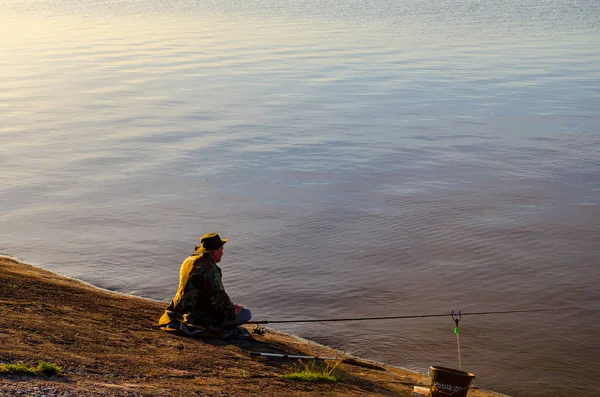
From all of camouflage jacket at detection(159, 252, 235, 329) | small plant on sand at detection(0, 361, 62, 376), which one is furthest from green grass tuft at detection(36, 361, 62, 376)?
camouflage jacket at detection(159, 252, 235, 329)

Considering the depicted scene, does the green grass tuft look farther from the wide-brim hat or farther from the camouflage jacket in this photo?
the wide-brim hat

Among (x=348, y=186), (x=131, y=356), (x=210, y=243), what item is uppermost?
(x=348, y=186)

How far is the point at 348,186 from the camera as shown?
14969 mm

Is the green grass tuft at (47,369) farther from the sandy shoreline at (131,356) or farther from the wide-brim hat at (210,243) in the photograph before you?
the wide-brim hat at (210,243)

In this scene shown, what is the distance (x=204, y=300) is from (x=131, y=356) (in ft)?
3.27

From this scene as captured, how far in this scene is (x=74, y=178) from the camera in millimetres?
15930

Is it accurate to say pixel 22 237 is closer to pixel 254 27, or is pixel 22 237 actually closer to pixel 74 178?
pixel 74 178

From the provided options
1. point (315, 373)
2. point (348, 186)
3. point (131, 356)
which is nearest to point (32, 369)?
point (131, 356)

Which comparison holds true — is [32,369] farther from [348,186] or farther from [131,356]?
[348,186]

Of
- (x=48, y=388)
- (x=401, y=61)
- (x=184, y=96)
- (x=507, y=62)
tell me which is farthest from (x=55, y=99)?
(x=48, y=388)

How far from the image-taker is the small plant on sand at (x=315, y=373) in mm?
7281

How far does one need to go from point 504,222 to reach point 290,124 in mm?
7276

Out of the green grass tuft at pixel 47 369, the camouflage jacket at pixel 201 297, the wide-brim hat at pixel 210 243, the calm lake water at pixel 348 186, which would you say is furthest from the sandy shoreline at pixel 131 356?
the calm lake water at pixel 348 186

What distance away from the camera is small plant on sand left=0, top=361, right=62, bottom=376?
6.13 m
